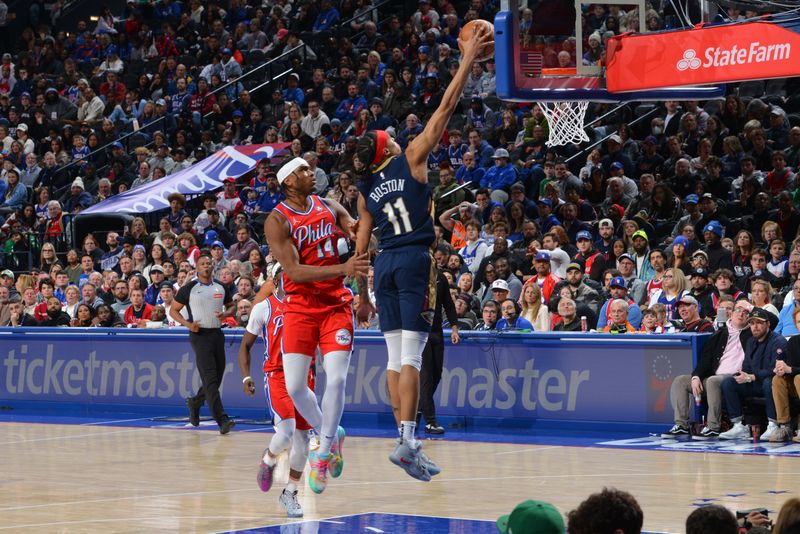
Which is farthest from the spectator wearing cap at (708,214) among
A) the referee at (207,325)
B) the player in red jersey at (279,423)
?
the player in red jersey at (279,423)

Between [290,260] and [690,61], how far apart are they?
4677 millimetres

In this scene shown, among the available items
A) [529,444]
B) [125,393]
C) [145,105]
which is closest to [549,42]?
[529,444]

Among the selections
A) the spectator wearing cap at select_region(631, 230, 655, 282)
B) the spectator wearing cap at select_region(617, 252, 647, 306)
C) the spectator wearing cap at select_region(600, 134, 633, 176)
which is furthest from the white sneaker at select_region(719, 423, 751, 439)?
the spectator wearing cap at select_region(600, 134, 633, 176)

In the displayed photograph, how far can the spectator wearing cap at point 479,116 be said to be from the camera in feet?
71.9

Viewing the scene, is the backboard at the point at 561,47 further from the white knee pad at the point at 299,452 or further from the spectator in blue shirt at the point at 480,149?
the spectator in blue shirt at the point at 480,149

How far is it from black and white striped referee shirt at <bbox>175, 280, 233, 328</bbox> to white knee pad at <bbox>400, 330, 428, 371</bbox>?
6622 millimetres

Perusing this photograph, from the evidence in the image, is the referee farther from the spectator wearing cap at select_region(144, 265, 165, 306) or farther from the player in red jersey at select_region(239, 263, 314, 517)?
the spectator wearing cap at select_region(144, 265, 165, 306)

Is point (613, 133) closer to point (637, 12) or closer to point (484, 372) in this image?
point (484, 372)

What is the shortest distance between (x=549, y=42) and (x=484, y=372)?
5.05m

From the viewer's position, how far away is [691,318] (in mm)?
14680

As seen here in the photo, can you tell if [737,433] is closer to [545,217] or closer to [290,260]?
[545,217]

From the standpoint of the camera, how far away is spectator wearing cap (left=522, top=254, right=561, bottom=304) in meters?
16.7

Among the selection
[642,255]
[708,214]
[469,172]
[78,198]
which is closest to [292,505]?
[642,255]

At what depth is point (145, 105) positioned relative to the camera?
28438mm
